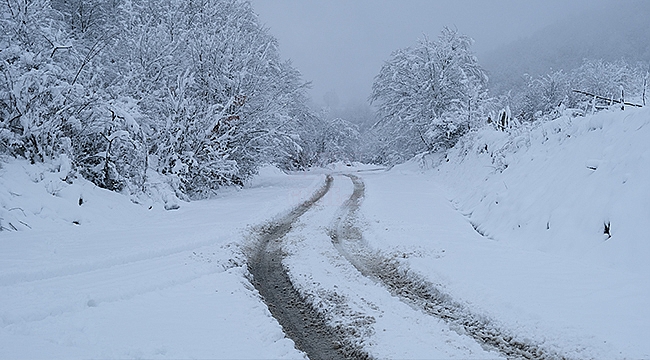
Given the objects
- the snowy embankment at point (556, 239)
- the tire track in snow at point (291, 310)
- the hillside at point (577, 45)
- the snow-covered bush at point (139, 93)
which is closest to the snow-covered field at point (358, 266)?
the snowy embankment at point (556, 239)

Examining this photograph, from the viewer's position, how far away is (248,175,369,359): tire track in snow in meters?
3.97

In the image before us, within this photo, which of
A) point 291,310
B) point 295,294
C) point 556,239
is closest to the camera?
point 291,310

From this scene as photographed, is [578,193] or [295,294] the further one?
[578,193]

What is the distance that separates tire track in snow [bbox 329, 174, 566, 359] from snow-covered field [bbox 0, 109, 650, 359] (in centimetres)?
10

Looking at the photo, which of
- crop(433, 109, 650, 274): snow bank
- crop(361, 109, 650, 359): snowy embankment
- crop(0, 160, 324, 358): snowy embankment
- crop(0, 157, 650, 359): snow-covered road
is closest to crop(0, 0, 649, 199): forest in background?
crop(433, 109, 650, 274): snow bank

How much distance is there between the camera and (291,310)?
197 inches

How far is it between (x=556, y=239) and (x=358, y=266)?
11.2 ft

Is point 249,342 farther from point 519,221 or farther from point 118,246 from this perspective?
point 519,221

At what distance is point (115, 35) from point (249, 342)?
21367 millimetres

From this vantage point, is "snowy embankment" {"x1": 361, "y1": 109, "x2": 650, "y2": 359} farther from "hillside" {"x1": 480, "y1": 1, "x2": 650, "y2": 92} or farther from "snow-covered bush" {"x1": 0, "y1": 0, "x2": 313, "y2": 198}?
"hillside" {"x1": 480, "y1": 1, "x2": 650, "y2": 92}

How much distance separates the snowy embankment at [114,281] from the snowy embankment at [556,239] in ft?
9.01

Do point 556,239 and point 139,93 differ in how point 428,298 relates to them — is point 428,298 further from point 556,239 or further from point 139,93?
point 139,93

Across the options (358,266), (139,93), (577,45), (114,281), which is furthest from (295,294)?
(577,45)

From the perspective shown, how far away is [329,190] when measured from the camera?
17.9m
